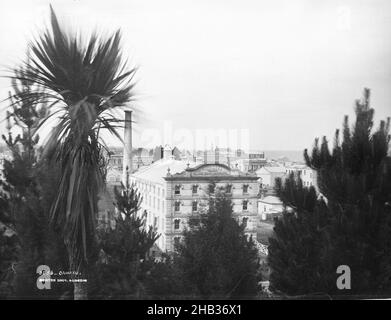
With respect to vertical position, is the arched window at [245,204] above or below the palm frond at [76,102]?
below

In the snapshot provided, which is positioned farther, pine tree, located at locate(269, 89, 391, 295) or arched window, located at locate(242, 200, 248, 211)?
arched window, located at locate(242, 200, 248, 211)

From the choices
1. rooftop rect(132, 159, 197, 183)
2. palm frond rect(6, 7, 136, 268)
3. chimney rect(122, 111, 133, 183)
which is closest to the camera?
palm frond rect(6, 7, 136, 268)

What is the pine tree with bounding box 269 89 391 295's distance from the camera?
8.15 feet

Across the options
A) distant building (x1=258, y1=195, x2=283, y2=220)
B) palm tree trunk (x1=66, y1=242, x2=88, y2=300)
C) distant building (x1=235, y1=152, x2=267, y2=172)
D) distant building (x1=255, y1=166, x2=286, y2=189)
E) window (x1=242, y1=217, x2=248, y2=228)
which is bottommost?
palm tree trunk (x1=66, y1=242, x2=88, y2=300)

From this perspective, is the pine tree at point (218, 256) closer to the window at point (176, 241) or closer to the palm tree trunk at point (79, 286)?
the window at point (176, 241)

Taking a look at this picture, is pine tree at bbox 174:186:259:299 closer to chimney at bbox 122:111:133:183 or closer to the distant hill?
the distant hill

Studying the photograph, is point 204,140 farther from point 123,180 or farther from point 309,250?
point 309,250

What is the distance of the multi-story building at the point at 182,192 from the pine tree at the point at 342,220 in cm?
20

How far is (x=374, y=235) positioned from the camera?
Result: 251 centimetres

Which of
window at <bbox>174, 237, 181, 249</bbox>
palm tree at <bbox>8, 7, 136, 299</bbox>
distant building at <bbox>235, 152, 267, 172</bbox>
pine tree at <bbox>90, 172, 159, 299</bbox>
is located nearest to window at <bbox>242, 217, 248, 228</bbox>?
distant building at <bbox>235, 152, 267, 172</bbox>

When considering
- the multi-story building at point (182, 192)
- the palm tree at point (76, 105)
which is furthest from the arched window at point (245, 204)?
the palm tree at point (76, 105)

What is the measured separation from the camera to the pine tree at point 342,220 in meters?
2.48

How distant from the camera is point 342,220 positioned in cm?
249

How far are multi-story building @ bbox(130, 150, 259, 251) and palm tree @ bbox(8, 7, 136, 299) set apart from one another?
0.33 metres
